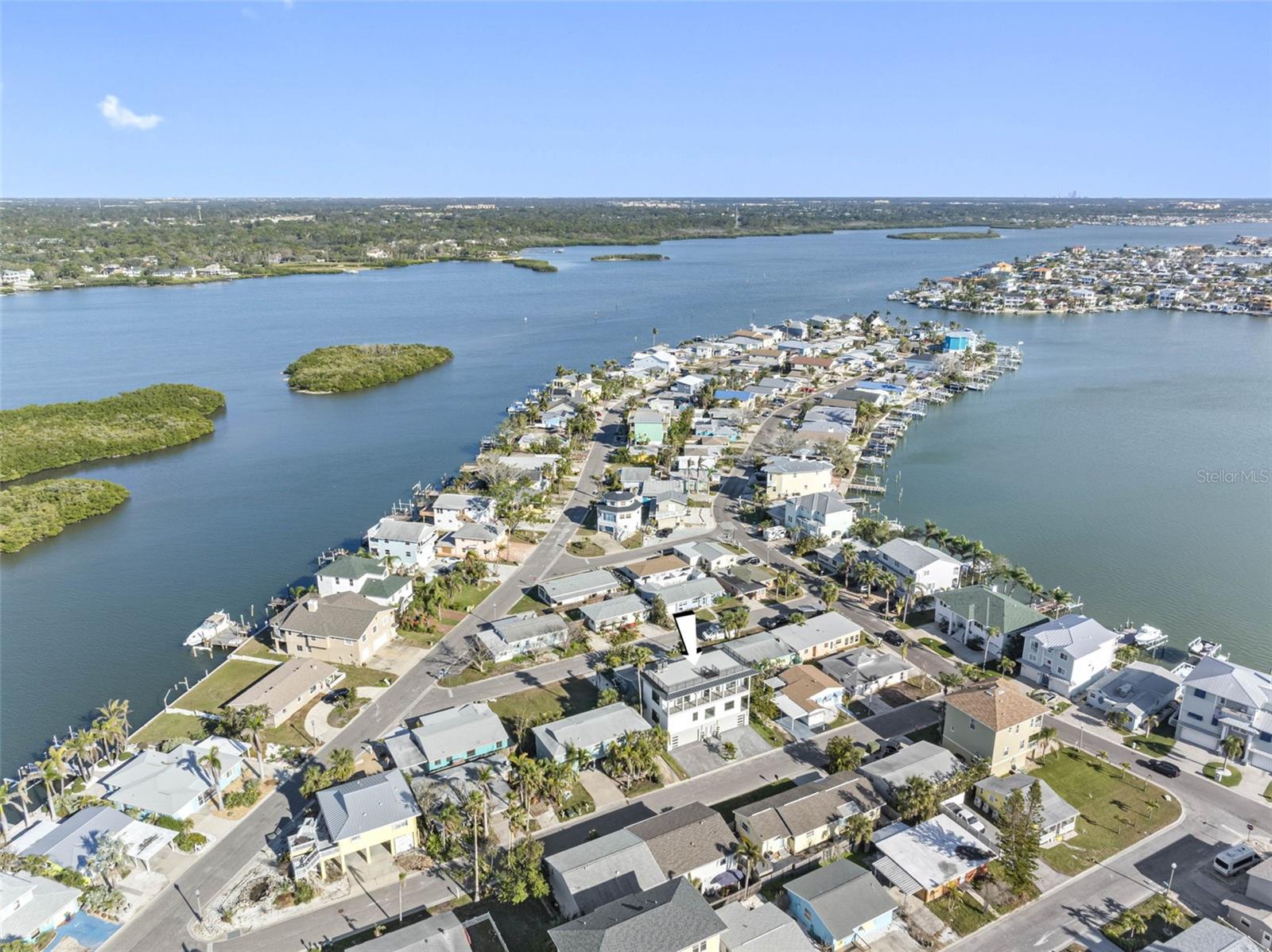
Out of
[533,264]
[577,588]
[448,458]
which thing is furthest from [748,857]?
[533,264]

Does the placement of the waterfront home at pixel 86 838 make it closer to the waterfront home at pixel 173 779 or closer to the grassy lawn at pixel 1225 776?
the waterfront home at pixel 173 779

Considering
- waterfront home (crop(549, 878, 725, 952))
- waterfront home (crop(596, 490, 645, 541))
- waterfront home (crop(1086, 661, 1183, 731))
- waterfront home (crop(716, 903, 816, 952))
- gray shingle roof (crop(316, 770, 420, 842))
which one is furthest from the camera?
waterfront home (crop(596, 490, 645, 541))

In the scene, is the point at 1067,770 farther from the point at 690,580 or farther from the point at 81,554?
the point at 81,554

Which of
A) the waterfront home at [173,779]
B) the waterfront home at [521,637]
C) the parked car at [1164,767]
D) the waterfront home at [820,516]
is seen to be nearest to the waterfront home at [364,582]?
the waterfront home at [521,637]

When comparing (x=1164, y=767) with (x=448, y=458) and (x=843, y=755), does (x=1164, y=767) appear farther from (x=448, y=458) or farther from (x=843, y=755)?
(x=448, y=458)

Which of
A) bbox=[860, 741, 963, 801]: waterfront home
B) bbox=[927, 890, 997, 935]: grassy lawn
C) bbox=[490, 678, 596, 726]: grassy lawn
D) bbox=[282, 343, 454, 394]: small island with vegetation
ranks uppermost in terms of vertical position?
bbox=[282, 343, 454, 394]: small island with vegetation

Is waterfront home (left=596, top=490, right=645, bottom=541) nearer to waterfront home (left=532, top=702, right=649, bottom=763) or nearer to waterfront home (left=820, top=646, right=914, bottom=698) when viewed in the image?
waterfront home (left=820, top=646, right=914, bottom=698)

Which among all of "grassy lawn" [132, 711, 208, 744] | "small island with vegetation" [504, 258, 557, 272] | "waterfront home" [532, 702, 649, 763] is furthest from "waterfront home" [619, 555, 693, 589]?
"small island with vegetation" [504, 258, 557, 272]
